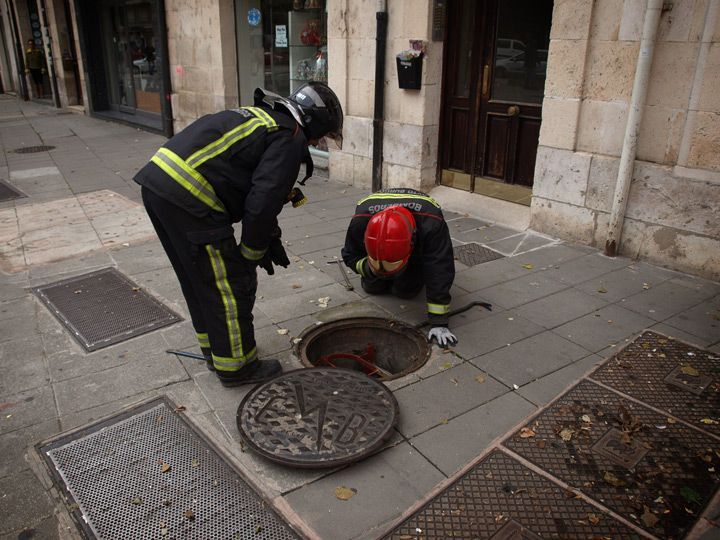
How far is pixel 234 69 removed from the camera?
10930mm

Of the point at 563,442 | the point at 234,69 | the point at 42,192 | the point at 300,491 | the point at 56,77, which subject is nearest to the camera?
the point at 300,491

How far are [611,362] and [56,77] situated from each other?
19.2m

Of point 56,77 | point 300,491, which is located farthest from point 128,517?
point 56,77

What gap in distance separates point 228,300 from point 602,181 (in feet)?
13.0

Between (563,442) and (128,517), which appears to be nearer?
(128,517)

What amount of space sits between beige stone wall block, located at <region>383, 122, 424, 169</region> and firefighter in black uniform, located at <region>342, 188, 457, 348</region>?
3079 mm

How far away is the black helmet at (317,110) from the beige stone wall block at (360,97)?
4.70m

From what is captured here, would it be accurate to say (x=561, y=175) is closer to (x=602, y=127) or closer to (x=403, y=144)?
(x=602, y=127)

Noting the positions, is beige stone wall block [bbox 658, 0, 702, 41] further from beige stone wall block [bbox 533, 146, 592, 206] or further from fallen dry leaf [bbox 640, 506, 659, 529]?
fallen dry leaf [bbox 640, 506, 659, 529]

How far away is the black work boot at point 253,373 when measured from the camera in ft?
11.8

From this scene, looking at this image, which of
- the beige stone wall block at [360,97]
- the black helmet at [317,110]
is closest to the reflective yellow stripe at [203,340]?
the black helmet at [317,110]

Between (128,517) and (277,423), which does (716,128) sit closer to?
(277,423)

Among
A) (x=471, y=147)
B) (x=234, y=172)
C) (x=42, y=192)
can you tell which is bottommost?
(x=42, y=192)

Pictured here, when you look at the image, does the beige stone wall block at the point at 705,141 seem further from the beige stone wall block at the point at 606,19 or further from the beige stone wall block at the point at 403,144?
the beige stone wall block at the point at 403,144
